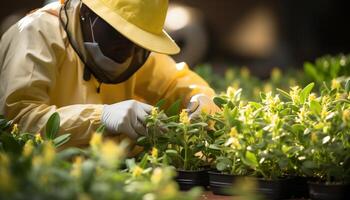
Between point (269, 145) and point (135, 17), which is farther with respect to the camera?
point (135, 17)

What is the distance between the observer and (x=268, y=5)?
9445mm

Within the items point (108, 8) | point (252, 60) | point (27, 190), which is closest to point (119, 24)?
point (108, 8)

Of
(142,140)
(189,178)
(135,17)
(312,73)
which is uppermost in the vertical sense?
(135,17)

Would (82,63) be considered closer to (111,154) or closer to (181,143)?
(181,143)

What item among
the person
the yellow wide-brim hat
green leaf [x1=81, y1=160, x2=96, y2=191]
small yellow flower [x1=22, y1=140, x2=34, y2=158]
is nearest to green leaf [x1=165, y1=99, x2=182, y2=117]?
the person

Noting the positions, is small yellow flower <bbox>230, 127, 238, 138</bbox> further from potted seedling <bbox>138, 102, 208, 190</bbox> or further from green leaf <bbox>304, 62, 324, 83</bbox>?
green leaf <bbox>304, 62, 324, 83</bbox>

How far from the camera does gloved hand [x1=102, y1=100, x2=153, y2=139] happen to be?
2.45m

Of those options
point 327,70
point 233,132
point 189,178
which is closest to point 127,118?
point 189,178

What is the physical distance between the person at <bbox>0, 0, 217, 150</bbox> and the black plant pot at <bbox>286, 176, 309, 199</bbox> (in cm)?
61

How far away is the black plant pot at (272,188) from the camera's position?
2072 mm

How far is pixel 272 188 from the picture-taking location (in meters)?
2.07

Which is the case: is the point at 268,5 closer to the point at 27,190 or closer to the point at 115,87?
the point at 115,87

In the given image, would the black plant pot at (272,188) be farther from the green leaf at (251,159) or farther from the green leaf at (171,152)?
the green leaf at (171,152)

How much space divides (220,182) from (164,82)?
1.03 meters
